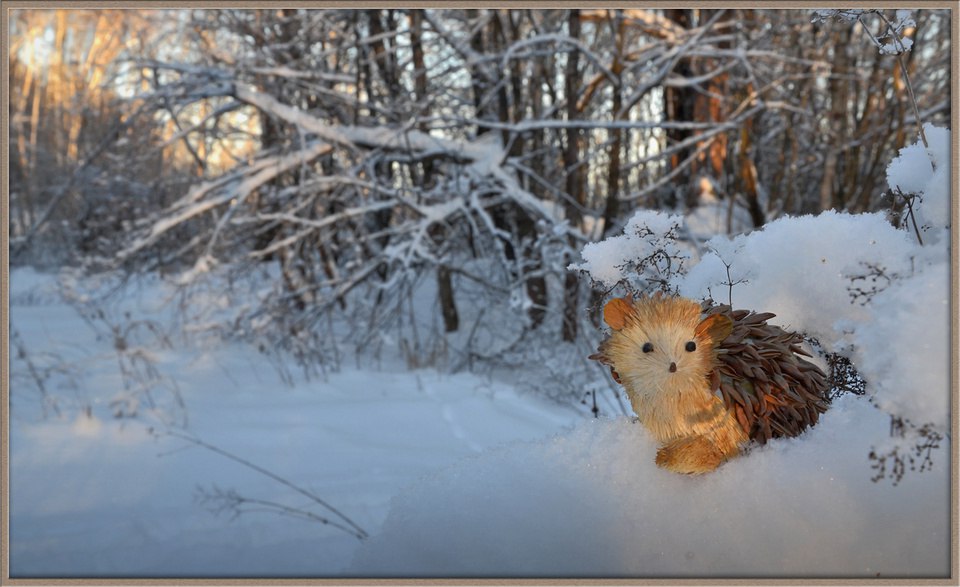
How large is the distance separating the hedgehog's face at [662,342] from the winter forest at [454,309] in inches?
2.5

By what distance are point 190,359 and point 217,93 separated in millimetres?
1990

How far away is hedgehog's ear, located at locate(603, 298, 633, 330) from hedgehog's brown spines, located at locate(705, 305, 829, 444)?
9 cm

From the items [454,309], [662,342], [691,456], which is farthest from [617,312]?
[454,309]

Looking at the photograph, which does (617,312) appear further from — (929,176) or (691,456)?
(929,176)

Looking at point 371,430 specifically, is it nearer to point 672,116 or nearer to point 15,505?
point 15,505

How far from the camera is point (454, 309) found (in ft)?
19.9

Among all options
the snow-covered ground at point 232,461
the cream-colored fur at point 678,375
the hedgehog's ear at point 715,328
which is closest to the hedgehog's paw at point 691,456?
the cream-colored fur at point 678,375

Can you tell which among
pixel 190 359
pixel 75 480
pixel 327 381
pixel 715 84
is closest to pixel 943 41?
pixel 715 84

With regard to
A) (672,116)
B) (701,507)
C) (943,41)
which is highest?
(943,41)

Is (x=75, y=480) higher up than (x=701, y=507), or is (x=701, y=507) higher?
(x=701, y=507)

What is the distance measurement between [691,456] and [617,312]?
0.17 meters

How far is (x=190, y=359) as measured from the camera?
16.2ft

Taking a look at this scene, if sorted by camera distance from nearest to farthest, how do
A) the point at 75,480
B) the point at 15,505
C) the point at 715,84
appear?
the point at 15,505
the point at 75,480
the point at 715,84

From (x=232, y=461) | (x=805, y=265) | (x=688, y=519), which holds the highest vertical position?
(x=805, y=265)
